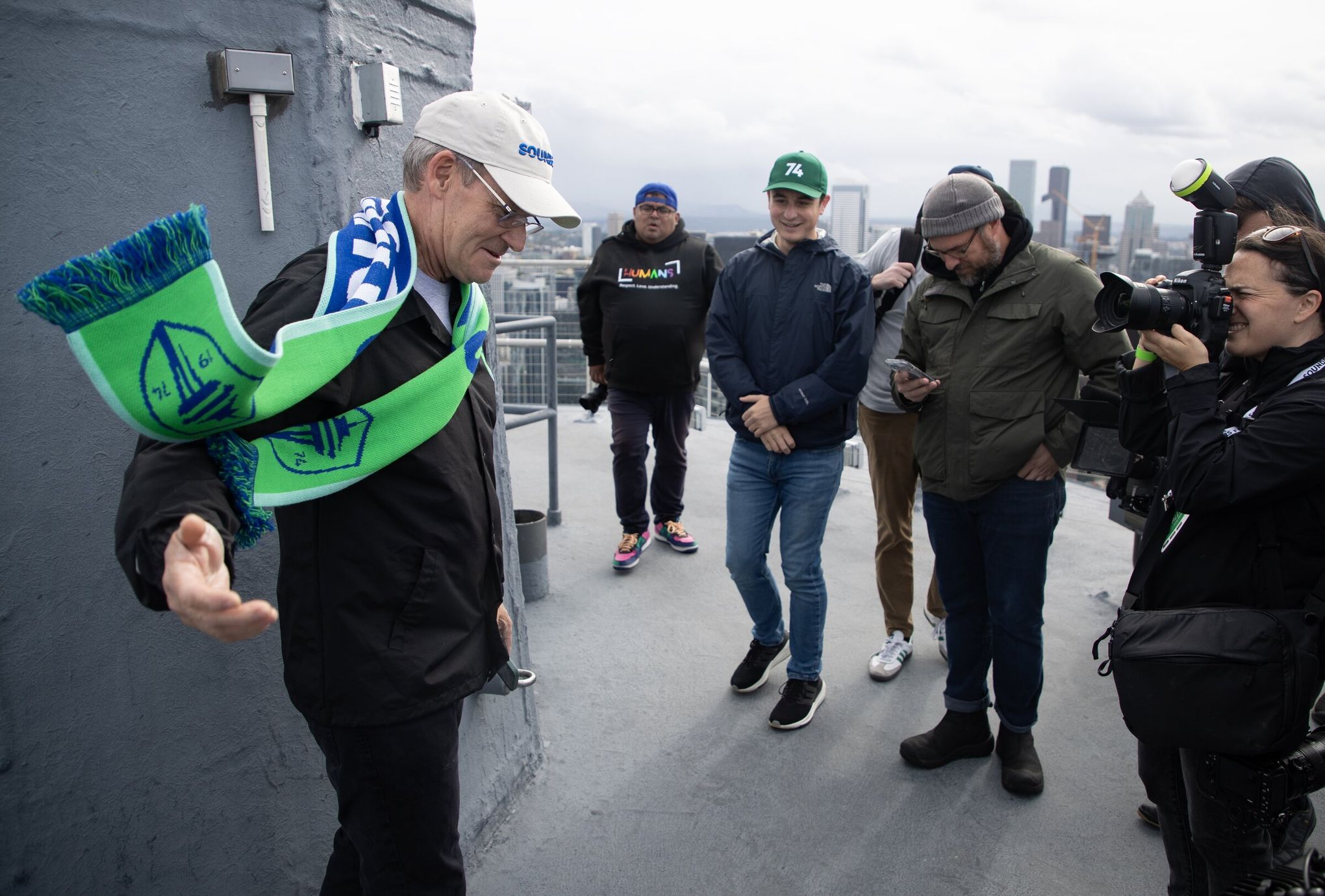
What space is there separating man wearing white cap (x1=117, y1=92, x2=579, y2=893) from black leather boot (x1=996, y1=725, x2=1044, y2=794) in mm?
1851

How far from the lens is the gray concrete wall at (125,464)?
184 centimetres

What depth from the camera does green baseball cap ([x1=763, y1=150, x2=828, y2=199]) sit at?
316 cm

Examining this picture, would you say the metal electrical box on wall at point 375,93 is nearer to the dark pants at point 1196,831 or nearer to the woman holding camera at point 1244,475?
the woman holding camera at point 1244,475

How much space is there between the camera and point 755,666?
3.51 m

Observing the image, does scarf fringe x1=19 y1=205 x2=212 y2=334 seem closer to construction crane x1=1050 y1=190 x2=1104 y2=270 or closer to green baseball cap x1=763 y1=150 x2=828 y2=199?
green baseball cap x1=763 y1=150 x2=828 y2=199

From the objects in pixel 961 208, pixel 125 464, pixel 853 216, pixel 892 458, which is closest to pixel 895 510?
pixel 892 458

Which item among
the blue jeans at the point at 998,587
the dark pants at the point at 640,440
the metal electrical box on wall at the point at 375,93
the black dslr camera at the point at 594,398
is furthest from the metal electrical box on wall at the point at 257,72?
the black dslr camera at the point at 594,398

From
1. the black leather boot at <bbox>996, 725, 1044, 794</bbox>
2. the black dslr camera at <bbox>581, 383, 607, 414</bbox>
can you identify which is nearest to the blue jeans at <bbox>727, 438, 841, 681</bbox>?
the black leather boot at <bbox>996, 725, 1044, 794</bbox>

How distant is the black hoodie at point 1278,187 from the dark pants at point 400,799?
98.2 inches

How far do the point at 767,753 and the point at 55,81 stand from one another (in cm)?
265

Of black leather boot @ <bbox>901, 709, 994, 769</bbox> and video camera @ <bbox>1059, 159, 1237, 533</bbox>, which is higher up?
video camera @ <bbox>1059, 159, 1237, 533</bbox>

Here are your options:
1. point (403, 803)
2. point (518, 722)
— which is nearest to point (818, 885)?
point (518, 722)

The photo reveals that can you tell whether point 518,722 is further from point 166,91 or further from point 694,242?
point 694,242

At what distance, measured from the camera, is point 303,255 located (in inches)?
63.7
